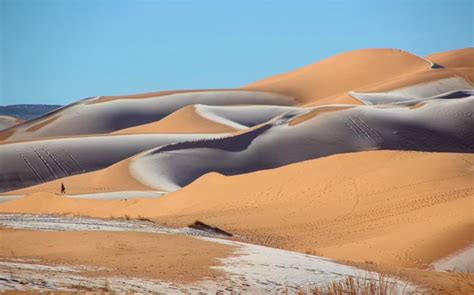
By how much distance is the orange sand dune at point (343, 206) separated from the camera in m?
20.4

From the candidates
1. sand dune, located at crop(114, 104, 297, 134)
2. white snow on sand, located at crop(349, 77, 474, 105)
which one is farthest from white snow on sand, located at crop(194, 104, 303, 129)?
white snow on sand, located at crop(349, 77, 474, 105)

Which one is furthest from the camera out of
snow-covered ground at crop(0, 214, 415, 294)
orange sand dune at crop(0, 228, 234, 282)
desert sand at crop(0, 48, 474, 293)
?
desert sand at crop(0, 48, 474, 293)

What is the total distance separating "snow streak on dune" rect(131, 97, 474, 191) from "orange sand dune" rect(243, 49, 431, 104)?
43.5 m

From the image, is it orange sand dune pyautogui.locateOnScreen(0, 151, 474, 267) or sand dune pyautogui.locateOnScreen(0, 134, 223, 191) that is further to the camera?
sand dune pyautogui.locateOnScreen(0, 134, 223, 191)

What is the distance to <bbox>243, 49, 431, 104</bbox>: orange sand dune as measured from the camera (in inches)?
4141

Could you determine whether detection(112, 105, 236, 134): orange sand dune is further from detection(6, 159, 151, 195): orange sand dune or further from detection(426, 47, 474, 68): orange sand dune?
detection(426, 47, 474, 68): orange sand dune

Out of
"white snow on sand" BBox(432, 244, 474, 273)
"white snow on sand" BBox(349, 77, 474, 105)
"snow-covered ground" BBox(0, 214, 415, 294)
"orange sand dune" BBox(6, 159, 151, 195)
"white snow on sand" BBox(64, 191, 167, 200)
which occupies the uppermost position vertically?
"white snow on sand" BBox(349, 77, 474, 105)

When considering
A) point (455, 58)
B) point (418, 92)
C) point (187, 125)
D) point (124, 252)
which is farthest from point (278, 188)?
point (455, 58)

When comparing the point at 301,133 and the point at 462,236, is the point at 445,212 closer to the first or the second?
the point at 462,236

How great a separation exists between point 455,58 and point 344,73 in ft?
56.0

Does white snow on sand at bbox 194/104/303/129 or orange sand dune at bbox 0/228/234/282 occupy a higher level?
white snow on sand at bbox 194/104/303/129

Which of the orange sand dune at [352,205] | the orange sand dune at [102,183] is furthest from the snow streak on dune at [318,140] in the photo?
the orange sand dune at [352,205]

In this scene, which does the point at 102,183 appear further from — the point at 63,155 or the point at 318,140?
the point at 63,155

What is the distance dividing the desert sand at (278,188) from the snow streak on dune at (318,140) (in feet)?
0.38
